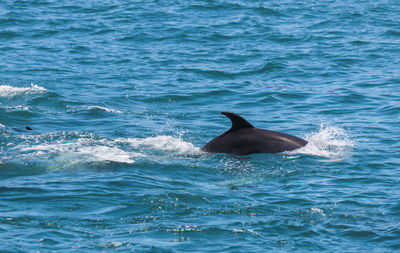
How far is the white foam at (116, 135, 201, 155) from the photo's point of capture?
621 inches

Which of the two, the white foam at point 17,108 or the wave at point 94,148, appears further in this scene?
the white foam at point 17,108

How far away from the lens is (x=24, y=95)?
21.2 m

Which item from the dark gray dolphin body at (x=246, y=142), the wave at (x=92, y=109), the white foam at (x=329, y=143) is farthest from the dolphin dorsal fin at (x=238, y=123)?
the wave at (x=92, y=109)

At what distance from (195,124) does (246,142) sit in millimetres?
3883

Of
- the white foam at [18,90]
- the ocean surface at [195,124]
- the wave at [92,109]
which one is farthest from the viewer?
the white foam at [18,90]

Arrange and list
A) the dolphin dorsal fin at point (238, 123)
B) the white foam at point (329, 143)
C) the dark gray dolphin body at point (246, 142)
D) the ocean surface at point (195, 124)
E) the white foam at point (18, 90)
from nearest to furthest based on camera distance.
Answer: the ocean surface at point (195, 124) < the dolphin dorsal fin at point (238, 123) < the dark gray dolphin body at point (246, 142) < the white foam at point (329, 143) < the white foam at point (18, 90)

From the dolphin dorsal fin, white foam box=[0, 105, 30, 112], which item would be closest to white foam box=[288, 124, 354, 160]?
the dolphin dorsal fin

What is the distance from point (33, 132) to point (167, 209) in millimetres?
6601

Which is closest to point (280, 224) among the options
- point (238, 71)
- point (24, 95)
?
point (24, 95)

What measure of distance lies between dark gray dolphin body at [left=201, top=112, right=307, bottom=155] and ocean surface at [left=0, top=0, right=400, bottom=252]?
0.74 ft

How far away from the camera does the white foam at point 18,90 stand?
21297 mm

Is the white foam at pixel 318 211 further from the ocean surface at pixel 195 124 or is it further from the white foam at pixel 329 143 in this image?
the white foam at pixel 329 143

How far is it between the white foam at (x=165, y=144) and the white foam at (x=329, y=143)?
239 cm

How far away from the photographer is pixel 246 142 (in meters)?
15.0
